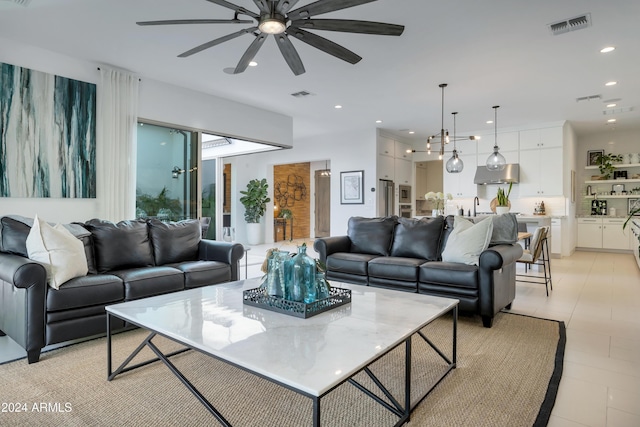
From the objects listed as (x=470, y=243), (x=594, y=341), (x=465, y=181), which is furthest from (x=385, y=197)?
(x=594, y=341)

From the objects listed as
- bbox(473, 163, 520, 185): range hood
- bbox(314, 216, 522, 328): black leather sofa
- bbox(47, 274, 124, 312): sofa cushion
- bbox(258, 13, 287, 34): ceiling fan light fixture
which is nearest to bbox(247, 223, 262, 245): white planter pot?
bbox(314, 216, 522, 328): black leather sofa

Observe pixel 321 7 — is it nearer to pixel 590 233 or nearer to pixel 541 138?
pixel 541 138

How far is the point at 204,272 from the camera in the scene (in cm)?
349

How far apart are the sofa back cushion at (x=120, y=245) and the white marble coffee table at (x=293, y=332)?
137 cm

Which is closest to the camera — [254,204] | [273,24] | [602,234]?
[273,24]

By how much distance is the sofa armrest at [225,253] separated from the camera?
3.77m

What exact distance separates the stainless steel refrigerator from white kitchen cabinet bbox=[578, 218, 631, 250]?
437 centimetres

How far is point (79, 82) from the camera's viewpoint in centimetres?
422

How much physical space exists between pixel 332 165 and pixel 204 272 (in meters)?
5.54

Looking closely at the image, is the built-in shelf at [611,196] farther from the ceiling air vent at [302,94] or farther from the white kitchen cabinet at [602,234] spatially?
the ceiling air vent at [302,94]

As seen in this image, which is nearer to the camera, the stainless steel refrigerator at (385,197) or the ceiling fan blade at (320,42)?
the ceiling fan blade at (320,42)

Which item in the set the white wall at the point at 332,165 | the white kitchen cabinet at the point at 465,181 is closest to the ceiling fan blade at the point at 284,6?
the white wall at the point at 332,165

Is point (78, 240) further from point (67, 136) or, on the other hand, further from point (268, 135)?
point (268, 135)

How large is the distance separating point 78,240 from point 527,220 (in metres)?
6.28
